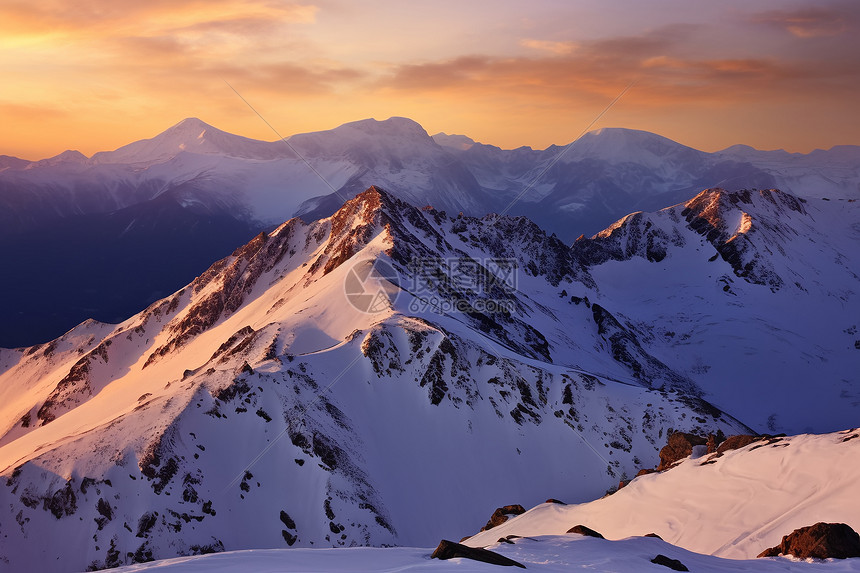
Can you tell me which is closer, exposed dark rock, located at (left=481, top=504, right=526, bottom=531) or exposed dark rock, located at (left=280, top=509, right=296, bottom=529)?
exposed dark rock, located at (left=481, top=504, right=526, bottom=531)

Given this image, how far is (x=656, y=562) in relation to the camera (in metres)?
26.9

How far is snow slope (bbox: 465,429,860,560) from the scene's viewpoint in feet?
113

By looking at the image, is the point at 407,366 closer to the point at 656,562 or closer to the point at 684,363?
the point at 656,562

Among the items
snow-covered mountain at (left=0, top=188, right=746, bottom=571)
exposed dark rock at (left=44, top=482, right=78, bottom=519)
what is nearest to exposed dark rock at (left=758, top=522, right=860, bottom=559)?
snow-covered mountain at (left=0, top=188, right=746, bottom=571)

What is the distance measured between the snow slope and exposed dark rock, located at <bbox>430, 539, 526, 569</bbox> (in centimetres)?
1614

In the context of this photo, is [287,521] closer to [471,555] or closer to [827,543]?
[471,555]

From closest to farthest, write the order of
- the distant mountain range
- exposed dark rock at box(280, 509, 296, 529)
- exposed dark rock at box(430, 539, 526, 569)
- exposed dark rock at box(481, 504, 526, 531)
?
exposed dark rock at box(430, 539, 526, 569) → exposed dark rock at box(481, 504, 526, 531) → the distant mountain range → exposed dark rock at box(280, 509, 296, 529)

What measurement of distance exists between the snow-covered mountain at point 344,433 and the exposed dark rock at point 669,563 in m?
39.9

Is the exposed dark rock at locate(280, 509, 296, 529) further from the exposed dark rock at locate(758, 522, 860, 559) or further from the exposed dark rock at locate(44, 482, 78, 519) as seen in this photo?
the exposed dark rock at locate(758, 522, 860, 559)

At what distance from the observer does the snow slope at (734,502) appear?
113ft

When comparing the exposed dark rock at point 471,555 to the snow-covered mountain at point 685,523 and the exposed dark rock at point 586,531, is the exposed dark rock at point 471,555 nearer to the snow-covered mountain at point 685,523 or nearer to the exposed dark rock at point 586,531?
the snow-covered mountain at point 685,523

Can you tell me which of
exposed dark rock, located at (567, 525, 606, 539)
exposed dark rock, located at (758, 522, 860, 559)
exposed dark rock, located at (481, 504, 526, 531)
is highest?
exposed dark rock, located at (758, 522, 860, 559)

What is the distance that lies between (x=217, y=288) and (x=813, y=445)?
452 feet

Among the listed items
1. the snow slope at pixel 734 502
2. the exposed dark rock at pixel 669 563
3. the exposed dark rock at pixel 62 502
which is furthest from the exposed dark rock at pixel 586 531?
the exposed dark rock at pixel 62 502
